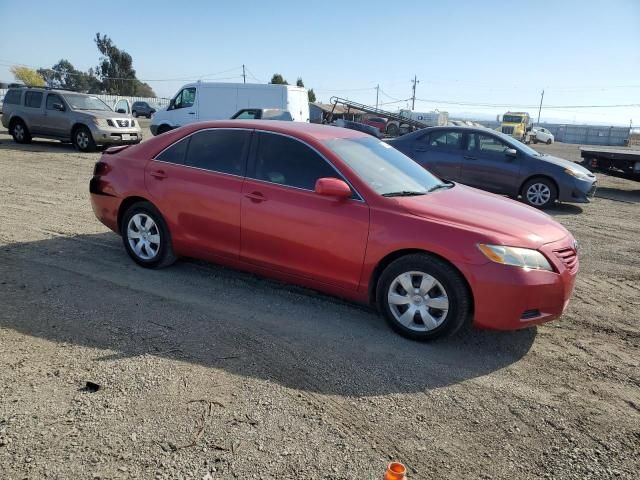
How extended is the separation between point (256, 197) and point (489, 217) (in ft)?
6.49

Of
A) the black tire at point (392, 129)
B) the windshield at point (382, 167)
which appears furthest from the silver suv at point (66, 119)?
the black tire at point (392, 129)

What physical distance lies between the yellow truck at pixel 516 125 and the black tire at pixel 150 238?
143 ft

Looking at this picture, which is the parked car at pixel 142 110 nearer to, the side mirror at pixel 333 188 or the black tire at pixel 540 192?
the black tire at pixel 540 192

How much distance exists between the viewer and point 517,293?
3.49 metres

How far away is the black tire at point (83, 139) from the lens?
15375 millimetres

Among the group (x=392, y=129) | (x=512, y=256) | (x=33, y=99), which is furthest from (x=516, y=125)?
(x=512, y=256)

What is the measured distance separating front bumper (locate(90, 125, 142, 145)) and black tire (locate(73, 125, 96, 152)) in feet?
0.68

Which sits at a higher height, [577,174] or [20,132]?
[577,174]

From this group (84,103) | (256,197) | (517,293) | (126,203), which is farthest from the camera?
(84,103)

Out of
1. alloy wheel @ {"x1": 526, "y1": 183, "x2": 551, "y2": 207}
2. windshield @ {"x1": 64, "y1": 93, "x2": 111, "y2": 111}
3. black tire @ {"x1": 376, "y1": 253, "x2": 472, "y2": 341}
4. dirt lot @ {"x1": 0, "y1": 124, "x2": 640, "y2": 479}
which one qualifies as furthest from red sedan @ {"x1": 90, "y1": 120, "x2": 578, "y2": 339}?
windshield @ {"x1": 64, "y1": 93, "x2": 111, "y2": 111}

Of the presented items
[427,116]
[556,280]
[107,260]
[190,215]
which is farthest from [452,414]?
[427,116]

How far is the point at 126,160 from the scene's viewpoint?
5211 millimetres

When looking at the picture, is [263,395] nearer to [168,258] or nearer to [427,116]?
[168,258]

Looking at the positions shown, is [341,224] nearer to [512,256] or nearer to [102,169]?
[512,256]
